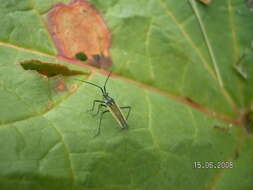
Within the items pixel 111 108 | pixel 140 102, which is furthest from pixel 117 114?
pixel 140 102

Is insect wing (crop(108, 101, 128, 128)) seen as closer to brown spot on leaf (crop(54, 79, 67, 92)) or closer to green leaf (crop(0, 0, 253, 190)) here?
green leaf (crop(0, 0, 253, 190))

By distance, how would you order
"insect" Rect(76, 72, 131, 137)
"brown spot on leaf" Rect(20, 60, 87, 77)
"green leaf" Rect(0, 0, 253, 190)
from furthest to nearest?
"insect" Rect(76, 72, 131, 137), "brown spot on leaf" Rect(20, 60, 87, 77), "green leaf" Rect(0, 0, 253, 190)

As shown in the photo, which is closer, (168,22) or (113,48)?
(113,48)

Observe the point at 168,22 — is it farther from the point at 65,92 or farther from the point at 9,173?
the point at 9,173

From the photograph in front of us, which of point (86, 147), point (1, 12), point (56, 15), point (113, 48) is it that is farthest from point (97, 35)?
point (86, 147)

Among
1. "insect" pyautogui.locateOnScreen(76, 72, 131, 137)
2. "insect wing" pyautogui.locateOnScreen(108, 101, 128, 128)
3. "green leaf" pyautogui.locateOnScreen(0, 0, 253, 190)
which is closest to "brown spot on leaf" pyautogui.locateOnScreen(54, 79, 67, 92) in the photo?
"green leaf" pyautogui.locateOnScreen(0, 0, 253, 190)
